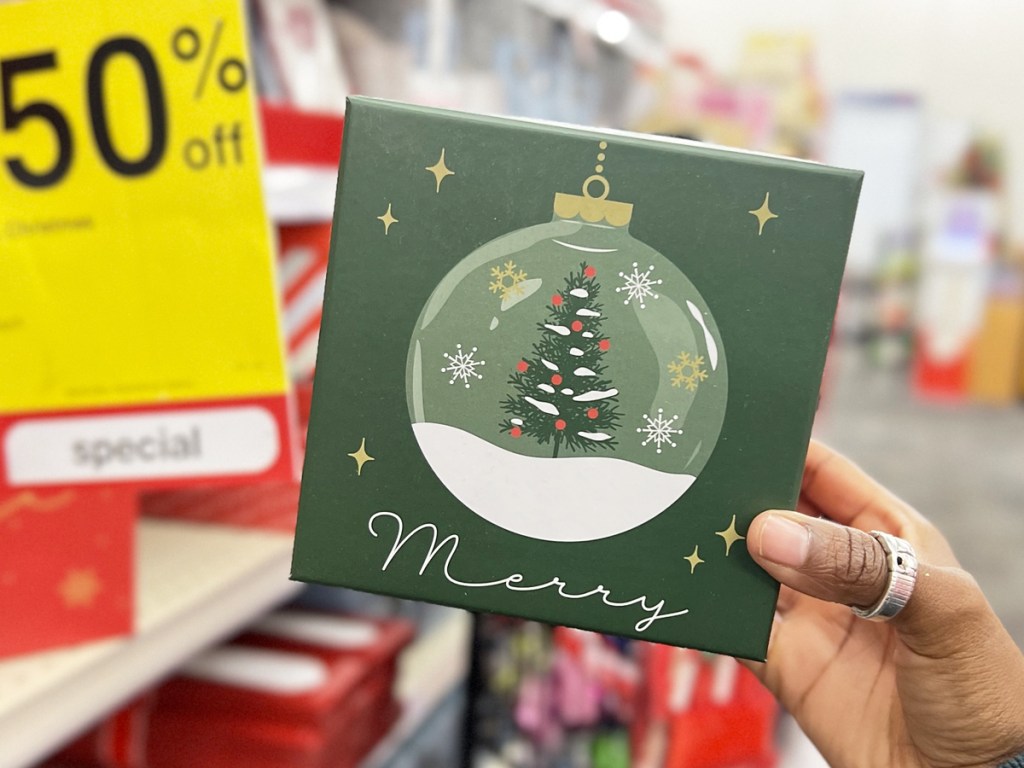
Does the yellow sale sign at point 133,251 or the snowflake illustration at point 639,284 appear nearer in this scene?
the snowflake illustration at point 639,284

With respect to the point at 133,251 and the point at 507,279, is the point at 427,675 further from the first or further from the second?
the point at 507,279

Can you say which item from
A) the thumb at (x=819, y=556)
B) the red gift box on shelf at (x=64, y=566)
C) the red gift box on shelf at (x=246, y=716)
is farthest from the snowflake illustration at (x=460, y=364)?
the red gift box on shelf at (x=246, y=716)

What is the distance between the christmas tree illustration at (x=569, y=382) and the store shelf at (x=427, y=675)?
3.33 feet

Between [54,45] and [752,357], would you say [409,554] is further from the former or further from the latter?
[54,45]

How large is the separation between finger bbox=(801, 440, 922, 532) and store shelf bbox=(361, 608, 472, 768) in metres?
0.79

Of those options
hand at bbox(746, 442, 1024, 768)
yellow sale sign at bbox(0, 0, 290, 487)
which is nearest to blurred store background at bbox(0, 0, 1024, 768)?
yellow sale sign at bbox(0, 0, 290, 487)

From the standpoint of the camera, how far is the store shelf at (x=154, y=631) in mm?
843

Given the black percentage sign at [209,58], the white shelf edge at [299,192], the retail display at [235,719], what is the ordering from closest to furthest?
the black percentage sign at [209,58]
the white shelf edge at [299,192]
the retail display at [235,719]

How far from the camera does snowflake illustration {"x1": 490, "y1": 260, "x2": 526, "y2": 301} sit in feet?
2.19

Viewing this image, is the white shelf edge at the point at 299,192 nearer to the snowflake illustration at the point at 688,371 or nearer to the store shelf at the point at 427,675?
the snowflake illustration at the point at 688,371

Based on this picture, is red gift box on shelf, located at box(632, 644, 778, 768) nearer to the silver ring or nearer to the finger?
the finger

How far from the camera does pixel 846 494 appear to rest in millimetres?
1005

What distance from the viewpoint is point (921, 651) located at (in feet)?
2.49

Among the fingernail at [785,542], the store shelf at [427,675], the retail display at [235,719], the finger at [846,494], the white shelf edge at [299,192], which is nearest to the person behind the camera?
the fingernail at [785,542]
